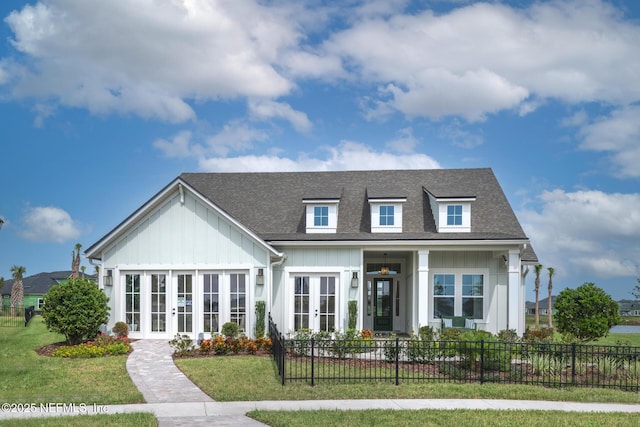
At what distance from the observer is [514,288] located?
2312 cm

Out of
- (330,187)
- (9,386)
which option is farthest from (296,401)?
(330,187)

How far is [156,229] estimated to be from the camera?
22.5 m

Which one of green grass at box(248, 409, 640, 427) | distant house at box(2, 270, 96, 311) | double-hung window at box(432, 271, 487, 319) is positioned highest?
double-hung window at box(432, 271, 487, 319)

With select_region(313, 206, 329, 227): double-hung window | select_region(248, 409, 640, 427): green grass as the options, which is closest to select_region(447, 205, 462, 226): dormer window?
select_region(313, 206, 329, 227): double-hung window

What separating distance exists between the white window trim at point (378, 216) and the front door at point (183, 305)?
765 centimetres

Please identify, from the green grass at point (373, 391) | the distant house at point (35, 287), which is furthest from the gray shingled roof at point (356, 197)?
the distant house at point (35, 287)

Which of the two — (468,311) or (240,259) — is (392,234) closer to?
(468,311)

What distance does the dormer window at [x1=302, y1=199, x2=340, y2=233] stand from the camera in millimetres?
25078

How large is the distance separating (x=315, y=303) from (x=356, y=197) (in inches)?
233

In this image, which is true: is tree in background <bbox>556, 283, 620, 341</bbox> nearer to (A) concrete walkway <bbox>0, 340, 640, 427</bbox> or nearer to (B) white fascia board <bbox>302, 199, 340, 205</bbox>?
(A) concrete walkway <bbox>0, 340, 640, 427</bbox>

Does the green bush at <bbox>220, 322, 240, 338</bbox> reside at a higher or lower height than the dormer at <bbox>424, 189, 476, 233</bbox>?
lower

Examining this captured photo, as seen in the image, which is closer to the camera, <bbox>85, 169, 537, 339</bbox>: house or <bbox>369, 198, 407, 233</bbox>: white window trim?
Answer: <bbox>85, 169, 537, 339</bbox>: house

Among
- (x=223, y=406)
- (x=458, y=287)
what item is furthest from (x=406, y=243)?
(x=223, y=406)

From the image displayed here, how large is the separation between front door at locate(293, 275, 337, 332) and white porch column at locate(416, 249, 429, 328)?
324cm
